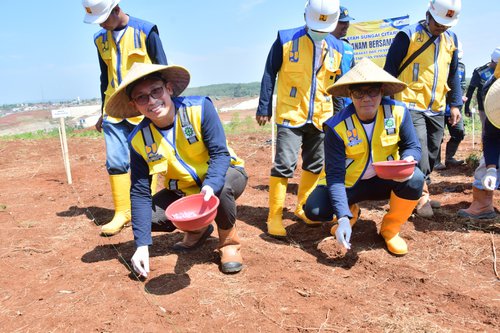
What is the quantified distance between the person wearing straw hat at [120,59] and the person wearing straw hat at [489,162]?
242 cm

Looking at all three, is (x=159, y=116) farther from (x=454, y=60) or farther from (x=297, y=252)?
(x=454, y=60)

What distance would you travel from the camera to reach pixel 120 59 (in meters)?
3.37

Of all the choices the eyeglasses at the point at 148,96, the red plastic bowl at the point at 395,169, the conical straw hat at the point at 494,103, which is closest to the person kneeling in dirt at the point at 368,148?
the red plastic bowl at the point at 395,169

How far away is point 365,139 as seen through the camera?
272 cm

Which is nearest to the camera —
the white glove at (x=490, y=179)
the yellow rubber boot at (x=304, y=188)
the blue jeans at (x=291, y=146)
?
the white glove at (x=490, y=179)

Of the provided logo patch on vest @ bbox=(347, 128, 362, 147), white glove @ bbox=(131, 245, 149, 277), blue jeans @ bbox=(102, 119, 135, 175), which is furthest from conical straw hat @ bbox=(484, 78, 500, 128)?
blue jeans @ bbox=(102, 119, 135, 175)

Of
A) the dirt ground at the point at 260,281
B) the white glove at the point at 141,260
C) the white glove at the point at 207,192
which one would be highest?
the white glove at the point at 207,192

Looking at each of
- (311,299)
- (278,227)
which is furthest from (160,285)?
(278,227)

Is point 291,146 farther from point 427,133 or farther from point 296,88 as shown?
point 427,133

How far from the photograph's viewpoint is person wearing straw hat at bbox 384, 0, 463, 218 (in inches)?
132

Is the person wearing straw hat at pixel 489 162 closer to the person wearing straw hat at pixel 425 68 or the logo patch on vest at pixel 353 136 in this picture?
the person wearing straw hat at pixel 425 68

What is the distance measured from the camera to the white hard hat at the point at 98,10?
3.12 meters

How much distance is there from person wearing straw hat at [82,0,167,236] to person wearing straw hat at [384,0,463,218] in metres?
1.96

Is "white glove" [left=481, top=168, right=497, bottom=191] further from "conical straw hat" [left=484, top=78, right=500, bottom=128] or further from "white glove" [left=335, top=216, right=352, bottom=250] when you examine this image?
"white glove" [left=335, top=216, right=352, bottom=250]
